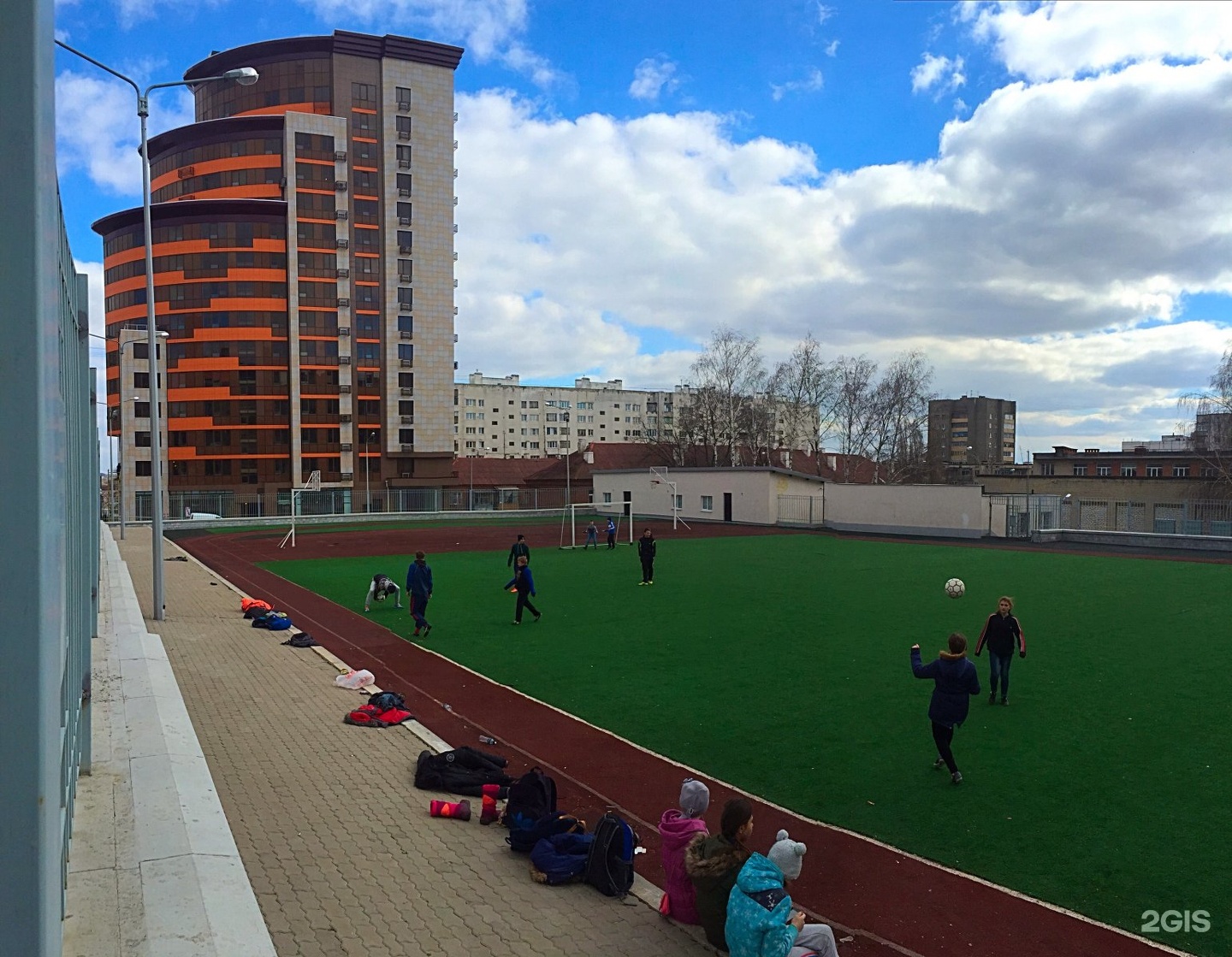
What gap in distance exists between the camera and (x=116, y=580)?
18219 millimetres

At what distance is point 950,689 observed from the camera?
29.2 feet

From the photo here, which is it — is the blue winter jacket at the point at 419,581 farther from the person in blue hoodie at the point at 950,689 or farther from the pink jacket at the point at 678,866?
the pink jacket at the point at 678,866

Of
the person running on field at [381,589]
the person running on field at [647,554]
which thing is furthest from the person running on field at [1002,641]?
the person running on field at [381,589]

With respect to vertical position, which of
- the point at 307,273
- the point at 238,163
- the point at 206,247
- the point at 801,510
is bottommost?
the point at 801,510

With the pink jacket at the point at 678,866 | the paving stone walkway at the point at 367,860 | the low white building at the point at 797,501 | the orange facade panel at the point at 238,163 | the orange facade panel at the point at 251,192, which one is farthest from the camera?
the orange facade panel at the point at 251,192

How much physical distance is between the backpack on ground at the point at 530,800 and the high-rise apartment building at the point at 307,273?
65.4 metres

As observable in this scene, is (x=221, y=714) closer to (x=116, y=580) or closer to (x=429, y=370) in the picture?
(x=116, y=580)

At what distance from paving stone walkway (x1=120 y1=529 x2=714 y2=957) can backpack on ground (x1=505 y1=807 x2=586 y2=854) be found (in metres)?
0.15

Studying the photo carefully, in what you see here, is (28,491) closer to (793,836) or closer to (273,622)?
(793,836)

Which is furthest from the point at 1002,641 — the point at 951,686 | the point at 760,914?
the point at 760,914

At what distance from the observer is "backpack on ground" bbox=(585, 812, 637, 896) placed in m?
6.85

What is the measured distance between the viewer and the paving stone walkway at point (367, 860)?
6.08 metres

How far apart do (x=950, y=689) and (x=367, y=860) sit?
5.91 m

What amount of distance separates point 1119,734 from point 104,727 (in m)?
11.0
